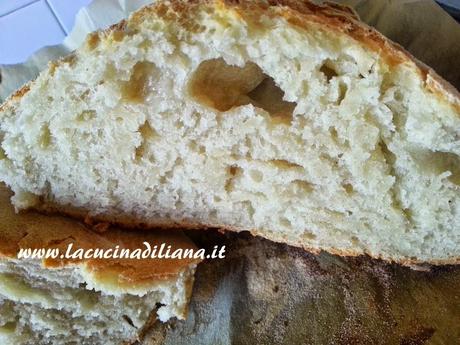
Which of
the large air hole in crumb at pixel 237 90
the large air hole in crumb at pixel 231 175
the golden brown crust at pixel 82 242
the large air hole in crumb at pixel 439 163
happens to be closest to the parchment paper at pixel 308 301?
the golden brown crust at pixel 82 242

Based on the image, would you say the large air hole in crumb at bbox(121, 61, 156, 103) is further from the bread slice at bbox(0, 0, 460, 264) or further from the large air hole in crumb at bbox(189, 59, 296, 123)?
the large air hole in crumb at bbox(189, 59, 296, 123)

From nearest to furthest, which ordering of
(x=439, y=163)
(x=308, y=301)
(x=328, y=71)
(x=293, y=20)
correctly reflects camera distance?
(x=293, y=20), (x=328, y=71), (x=439, y=163), (x=308, y=301)

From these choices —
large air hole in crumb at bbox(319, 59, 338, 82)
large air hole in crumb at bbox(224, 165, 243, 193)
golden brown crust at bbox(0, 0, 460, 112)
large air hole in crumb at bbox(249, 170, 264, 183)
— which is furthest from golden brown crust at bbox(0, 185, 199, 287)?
large air hole in crumb at bbox(319, 59, 338, 82)

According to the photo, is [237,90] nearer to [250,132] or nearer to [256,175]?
[250,132]

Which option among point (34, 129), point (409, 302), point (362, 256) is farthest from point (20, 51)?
point (409, 302)

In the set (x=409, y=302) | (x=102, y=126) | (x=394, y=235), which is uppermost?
(x=102, y=126)

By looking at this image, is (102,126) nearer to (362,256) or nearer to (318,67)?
(318,67)

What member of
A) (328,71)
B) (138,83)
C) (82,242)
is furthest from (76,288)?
(328,71)
